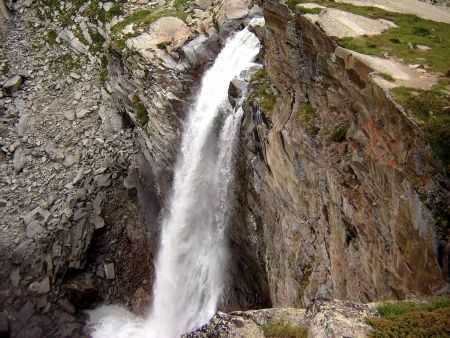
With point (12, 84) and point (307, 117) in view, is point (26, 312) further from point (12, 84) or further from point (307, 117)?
point (307, 117)

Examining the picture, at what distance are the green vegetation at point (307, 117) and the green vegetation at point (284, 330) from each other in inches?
352

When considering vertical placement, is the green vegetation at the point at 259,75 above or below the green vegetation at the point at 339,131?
above

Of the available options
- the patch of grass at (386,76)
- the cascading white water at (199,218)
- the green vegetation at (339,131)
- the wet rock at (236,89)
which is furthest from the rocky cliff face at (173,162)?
the cascading white water at (199,218)

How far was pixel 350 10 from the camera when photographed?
1745cm

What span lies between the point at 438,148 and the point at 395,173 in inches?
60.2

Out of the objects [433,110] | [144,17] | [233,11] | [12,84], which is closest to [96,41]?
[144,17]

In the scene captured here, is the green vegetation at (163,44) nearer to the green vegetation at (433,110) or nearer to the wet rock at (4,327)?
the green vegetation at (433,110)

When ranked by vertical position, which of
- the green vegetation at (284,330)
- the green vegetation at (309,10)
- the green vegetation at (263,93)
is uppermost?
the green vegetation at (309,10)

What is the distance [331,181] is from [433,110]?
466cm

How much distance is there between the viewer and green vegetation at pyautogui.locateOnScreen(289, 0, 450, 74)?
13.8m

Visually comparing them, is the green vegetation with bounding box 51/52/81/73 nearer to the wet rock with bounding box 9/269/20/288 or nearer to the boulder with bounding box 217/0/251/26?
the boulder with bounding box 217/0/251/26

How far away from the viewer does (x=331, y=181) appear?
47.8 feet

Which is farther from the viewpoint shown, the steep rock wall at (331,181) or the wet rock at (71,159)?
the wet rock at (71,159)

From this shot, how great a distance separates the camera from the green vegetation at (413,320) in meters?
7.29
